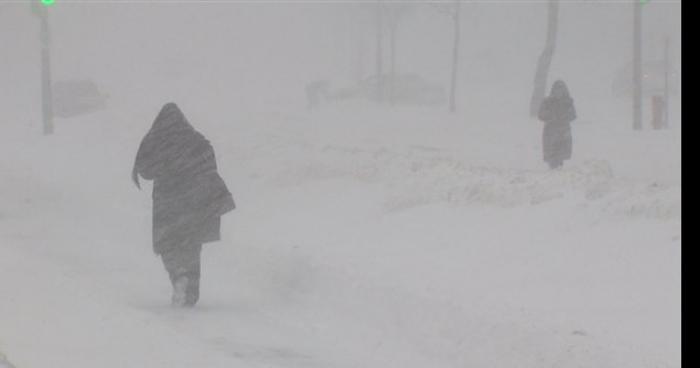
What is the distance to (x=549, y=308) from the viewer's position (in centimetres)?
996

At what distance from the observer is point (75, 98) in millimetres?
41062

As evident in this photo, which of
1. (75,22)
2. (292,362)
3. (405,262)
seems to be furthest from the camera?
(75,22)

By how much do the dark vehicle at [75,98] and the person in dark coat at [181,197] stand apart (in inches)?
1160

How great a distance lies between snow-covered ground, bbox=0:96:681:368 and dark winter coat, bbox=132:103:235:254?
33.5 inches

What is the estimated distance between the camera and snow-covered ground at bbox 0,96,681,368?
8.81 m

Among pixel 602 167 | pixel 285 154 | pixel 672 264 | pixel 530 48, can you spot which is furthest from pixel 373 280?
pixel 530 48

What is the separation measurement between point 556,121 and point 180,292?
399 inches

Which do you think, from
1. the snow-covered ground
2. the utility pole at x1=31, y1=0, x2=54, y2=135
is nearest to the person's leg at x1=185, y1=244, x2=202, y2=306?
the snow-covered ground

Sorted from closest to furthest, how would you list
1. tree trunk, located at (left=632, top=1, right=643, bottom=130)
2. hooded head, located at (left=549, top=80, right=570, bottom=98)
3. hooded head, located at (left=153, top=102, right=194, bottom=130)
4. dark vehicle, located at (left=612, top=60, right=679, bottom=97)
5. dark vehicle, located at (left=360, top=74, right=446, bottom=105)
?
hooded head, located at (left=153, top=102, right=194, bottom=130)
hooded head, located at (left=549, top=80, right=570, bottom=98)
tree trunk, located at (left=632, top=1, right=643, bottom=130)
dark vehicle, located at (left=360, top=74, right=446, bottom=105)
dark vehicle, located at (left=612, top=60, right=679, bottom=97)

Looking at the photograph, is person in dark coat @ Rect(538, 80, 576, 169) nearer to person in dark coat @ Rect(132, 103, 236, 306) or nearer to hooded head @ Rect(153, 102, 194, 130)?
person in dark coat @ Rect(132, 103, 236, 306)

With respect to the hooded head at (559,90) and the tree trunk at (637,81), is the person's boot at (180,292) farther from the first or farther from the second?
the tree trunk at (637,81)

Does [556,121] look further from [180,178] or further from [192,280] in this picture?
[192,280]

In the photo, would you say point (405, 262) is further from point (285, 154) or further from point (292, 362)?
point (285, 154)

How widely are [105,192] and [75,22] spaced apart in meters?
57.8
